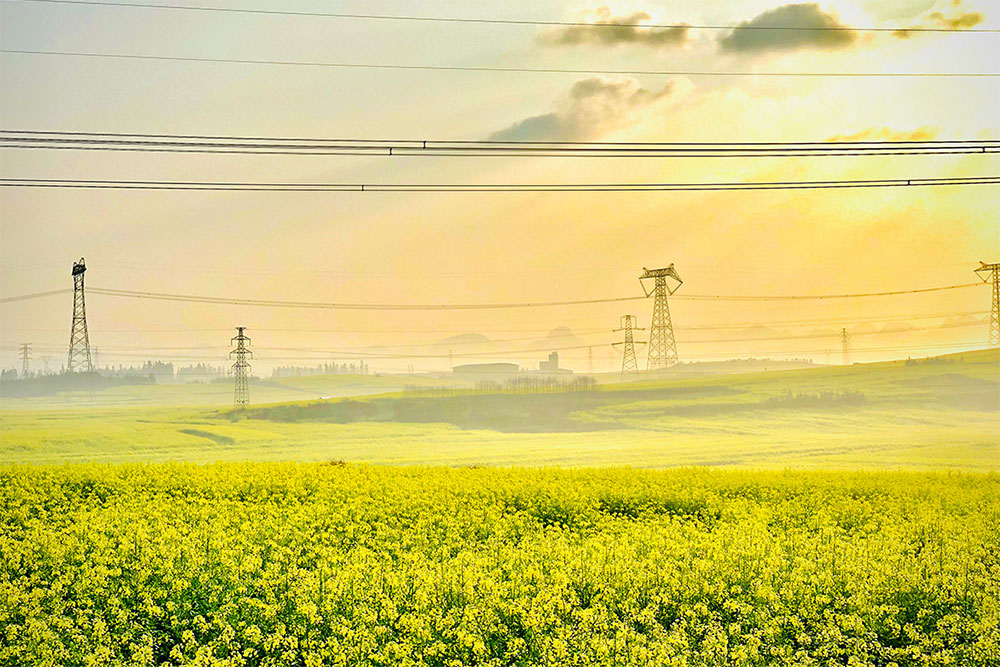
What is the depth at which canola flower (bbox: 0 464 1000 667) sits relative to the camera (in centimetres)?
738

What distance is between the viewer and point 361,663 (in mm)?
6875

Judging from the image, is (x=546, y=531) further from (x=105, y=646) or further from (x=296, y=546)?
(x=105, y=646)

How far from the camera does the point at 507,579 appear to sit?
870 centimetres

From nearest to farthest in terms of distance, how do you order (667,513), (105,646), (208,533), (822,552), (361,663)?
(361,663), (105,646), (822,552), (208,533), (667,513)

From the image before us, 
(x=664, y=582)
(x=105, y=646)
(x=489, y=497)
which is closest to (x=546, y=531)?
(x=489, y=497)

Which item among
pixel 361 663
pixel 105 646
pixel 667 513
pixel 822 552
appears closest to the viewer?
pixel 361 663

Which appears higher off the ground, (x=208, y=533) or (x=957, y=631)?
(x=208, y=533)

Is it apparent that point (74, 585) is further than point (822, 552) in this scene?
No

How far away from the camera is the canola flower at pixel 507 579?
7.38 m

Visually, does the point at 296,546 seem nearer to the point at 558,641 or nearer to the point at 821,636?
the point at 558,641

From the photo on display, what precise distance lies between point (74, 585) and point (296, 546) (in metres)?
2.62

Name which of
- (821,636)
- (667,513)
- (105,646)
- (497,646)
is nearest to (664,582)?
(821,636)

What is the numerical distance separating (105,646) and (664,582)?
584cm

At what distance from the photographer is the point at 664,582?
27.5 feet
